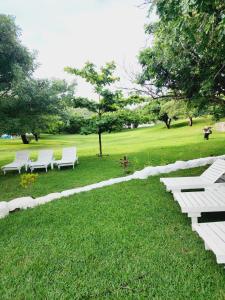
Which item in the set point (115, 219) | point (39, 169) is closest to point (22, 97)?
point (39, 169)

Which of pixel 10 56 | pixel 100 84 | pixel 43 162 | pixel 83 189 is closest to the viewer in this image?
pixel 83 189

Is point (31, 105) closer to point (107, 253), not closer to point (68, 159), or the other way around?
point (68, 159)

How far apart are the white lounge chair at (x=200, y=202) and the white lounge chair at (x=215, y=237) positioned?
0.84m

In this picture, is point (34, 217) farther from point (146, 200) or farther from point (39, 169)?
point (39, 169)

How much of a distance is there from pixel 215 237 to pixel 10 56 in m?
13.9

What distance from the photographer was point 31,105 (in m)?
15.5

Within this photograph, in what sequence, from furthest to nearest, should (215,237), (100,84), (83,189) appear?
1. (100,84)
2. (83,189)
3. (215,237)

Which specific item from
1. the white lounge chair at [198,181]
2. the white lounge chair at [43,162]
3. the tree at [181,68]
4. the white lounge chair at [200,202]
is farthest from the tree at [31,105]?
the white lounge chair at [200,202]

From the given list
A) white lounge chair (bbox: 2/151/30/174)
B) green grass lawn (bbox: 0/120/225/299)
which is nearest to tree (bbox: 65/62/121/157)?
white lounge chair (bbox: 2/151/30/174)

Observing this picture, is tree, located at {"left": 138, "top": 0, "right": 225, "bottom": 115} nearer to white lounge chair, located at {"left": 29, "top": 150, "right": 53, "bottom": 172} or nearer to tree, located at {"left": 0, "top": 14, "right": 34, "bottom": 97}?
tree, located at {"left": 0, "top": 14, "right": 34, "bottom": 97}

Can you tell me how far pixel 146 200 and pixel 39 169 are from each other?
396 inches

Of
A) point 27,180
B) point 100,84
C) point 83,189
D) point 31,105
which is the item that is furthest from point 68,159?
point 83,189

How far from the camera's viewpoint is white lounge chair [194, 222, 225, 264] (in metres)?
3.67

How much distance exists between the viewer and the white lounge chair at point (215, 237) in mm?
3669
